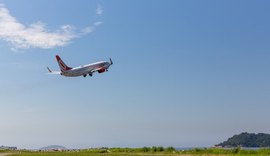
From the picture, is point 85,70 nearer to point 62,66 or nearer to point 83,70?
point 83,70

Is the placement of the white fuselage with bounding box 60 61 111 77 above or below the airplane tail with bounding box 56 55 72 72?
below

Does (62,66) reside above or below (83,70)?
above

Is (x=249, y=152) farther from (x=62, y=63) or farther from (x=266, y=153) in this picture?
(x=62, y=63)

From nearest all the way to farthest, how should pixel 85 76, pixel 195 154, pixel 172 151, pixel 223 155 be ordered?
pixel 223 155, pixel 195 154, pixel 172 151, pixel 85 76

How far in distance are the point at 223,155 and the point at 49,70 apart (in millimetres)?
92692

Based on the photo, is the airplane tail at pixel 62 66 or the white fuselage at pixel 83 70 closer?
the white fuselage at pixel 83 70

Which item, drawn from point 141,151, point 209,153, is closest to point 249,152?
point 209,153

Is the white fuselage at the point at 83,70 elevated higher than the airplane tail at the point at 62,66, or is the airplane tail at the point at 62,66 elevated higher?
the airplane tail at the point at 62,66

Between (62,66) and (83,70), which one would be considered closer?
(83,70)

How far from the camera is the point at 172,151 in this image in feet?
286

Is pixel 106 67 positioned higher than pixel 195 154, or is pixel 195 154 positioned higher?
pixel 106 67

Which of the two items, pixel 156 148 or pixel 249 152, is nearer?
pixel 249 152

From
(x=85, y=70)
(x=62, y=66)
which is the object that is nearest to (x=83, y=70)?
(x=85, y=70)

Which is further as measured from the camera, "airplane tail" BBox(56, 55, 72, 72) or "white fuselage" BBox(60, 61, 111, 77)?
"airplane tail" BBox(56, 55, 72, 72)
